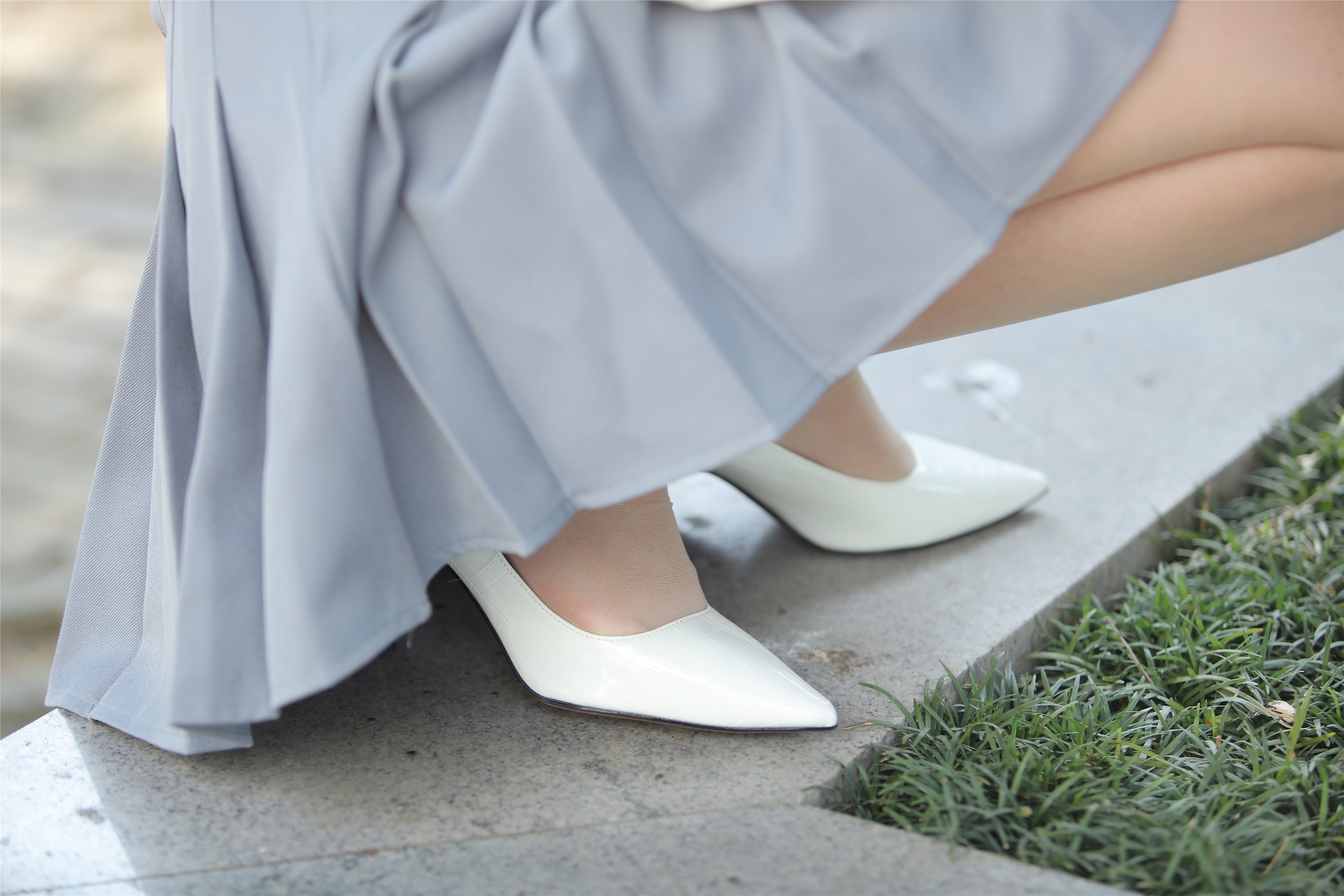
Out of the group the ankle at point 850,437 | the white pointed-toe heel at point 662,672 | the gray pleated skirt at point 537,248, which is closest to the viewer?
the gray pleated skirt at point 537,248

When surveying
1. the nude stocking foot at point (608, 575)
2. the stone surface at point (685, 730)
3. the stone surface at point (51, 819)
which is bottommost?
the stone surface at point (51, 819)

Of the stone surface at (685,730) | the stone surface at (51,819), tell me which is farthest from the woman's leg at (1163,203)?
the stone surface at (51,819)

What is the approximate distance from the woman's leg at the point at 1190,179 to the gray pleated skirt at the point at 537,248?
5 cm

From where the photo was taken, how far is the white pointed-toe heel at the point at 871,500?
129 cm

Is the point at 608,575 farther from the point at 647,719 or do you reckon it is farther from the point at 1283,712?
the point at 1283,712

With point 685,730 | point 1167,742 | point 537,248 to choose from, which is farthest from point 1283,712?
point 537,248

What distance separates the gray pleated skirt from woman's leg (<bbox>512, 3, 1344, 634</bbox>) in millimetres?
54

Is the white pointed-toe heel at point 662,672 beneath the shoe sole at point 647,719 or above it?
above

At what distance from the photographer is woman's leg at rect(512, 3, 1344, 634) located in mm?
819

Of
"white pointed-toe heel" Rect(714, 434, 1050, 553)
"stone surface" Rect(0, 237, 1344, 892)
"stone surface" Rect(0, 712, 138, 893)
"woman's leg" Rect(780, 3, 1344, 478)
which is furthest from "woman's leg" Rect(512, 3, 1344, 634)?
"stone surface" Rect(0, 712, 138, 893)

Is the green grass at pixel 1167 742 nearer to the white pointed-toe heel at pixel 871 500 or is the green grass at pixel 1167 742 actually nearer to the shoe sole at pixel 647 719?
the shoe sole at pixel 647 719

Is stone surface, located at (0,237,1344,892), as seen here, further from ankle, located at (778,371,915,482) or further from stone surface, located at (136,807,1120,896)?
ankle, located at (778,371,915,482)

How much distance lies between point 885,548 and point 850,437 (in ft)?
0.48

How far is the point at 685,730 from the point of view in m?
0.97
